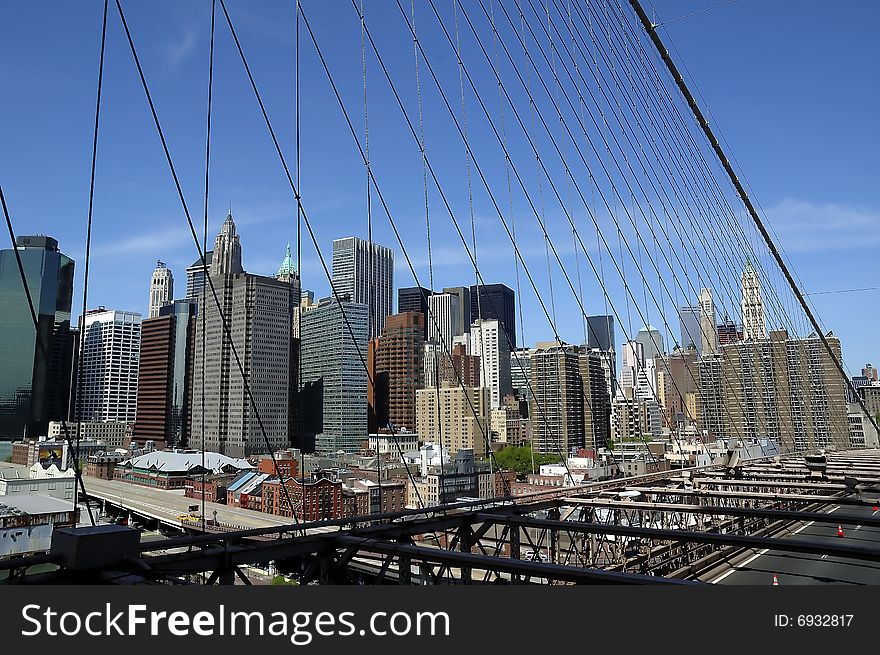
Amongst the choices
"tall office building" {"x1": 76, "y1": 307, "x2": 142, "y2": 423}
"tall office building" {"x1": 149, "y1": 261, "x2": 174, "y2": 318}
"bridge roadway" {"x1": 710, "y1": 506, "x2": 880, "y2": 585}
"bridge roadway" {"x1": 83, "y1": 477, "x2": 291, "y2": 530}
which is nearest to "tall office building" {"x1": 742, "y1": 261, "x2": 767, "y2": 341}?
"bridge roadway" {"x1": 710, "y1": 506, "x2": 880, "y2": 585}

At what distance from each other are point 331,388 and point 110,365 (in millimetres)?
26209

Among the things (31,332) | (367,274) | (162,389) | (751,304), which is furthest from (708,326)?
(367,274)

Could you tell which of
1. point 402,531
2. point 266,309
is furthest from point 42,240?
point 266,309

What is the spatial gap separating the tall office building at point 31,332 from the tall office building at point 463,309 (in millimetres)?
145067

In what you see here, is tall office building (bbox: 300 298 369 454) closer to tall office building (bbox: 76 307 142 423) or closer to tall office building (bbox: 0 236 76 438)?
tall office building (bbox: 76 307 142 423)

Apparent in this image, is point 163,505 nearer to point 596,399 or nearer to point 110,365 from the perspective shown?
point 110,365

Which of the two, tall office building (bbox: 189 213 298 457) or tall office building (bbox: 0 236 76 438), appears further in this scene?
tall office building (bbox: 189 213 298 457)

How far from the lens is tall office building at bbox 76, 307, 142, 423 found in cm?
5672

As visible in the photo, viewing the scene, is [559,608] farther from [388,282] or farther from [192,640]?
[388,282]

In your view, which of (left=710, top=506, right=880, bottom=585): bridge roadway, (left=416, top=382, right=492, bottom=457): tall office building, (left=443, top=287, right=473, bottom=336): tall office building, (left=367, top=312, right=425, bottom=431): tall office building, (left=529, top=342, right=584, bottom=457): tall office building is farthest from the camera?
(left=443, top=287, right=473, bottom=336): tall office building

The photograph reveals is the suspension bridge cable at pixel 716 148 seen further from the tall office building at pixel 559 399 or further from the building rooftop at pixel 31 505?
the tall office building at pixel 559 399

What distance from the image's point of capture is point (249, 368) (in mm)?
40344

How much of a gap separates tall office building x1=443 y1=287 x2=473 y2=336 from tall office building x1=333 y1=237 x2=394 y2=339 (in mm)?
18603

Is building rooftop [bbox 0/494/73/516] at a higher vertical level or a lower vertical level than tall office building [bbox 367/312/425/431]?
lower
